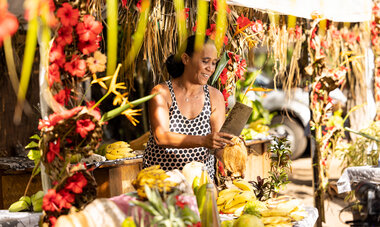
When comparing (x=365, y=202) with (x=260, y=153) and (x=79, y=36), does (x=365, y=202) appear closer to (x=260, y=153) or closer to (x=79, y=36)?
(x=79, y=36)

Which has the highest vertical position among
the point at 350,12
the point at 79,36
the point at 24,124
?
the point at 350,12

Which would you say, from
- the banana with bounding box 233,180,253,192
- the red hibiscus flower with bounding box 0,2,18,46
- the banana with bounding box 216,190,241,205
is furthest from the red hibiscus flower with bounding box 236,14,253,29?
the red hibiscus flower with bounding box 0,2,18,46

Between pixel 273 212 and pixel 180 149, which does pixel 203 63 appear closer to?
pixel 180 149

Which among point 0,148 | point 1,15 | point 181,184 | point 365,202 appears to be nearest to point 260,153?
point 0,148

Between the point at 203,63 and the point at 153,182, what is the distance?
1.01 m

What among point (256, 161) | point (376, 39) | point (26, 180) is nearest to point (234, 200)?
point (26, 180)

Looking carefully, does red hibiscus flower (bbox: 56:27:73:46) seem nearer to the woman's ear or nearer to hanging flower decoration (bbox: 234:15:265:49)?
the woman's ear

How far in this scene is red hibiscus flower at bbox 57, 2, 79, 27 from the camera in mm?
1707

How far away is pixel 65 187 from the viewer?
5.67 ft

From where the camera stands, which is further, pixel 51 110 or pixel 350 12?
pixel 350 12

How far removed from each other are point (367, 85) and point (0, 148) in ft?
18.0

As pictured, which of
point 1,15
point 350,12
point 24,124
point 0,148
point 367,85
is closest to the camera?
point 1,15

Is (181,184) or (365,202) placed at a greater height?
(181,184)

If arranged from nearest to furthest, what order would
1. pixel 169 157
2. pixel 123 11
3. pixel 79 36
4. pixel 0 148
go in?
pixel 79 36, pixel 169 157, pixel 123 11, pixel 0 148
